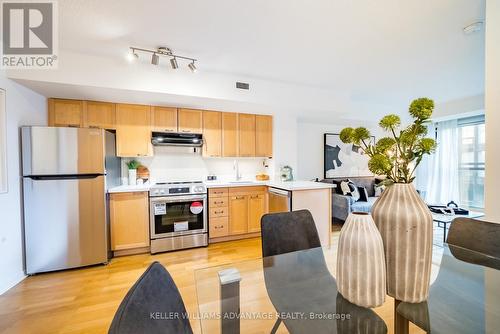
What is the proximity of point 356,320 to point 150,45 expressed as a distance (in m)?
2.77

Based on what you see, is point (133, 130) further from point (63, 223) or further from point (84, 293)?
point (84, 293)

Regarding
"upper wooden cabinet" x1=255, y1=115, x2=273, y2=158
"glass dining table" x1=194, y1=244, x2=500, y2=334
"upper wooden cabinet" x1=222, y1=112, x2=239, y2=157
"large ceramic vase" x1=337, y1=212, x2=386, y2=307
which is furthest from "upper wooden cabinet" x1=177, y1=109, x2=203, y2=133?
"large ceramic vase" x1=337, y1=212, x2=386, y2=307

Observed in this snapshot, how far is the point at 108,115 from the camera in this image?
9.59 feet

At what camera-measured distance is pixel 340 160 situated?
4.84m

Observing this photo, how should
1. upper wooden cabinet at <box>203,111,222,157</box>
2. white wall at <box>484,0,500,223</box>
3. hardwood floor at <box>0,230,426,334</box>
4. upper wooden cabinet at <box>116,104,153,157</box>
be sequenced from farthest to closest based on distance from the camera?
1. upper wooden cabinet at <box>203,111,222,157</box>
2. upper wooden cabinet at <box>116,104,153,157</box>
3. hardwood floor at <box>0,230,426,334</box>
4. white wall at <box>484,0,500,223</box>

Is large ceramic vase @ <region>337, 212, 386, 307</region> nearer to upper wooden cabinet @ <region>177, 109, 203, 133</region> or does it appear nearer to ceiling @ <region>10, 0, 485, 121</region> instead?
ceiling @ <region>10, 0, 485, 121</region>

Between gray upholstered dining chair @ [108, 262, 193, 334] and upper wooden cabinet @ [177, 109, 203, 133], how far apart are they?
284 cm

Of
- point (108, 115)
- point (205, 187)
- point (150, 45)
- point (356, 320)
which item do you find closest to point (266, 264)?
point (356, 320)

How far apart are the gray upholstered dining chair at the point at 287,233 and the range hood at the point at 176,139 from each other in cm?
224

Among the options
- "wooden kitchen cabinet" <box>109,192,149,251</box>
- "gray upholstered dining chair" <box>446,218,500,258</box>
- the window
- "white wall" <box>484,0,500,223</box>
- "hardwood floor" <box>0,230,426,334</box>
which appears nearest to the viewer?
"gray upholstered dining chair" <box>446,218,500,258</box>

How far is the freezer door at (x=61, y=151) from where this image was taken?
7.38ft

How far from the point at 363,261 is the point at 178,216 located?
267 centimetres

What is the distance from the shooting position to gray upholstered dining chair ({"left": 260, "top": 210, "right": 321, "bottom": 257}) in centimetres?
Result: 145

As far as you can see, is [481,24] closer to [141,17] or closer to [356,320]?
[356,320]
